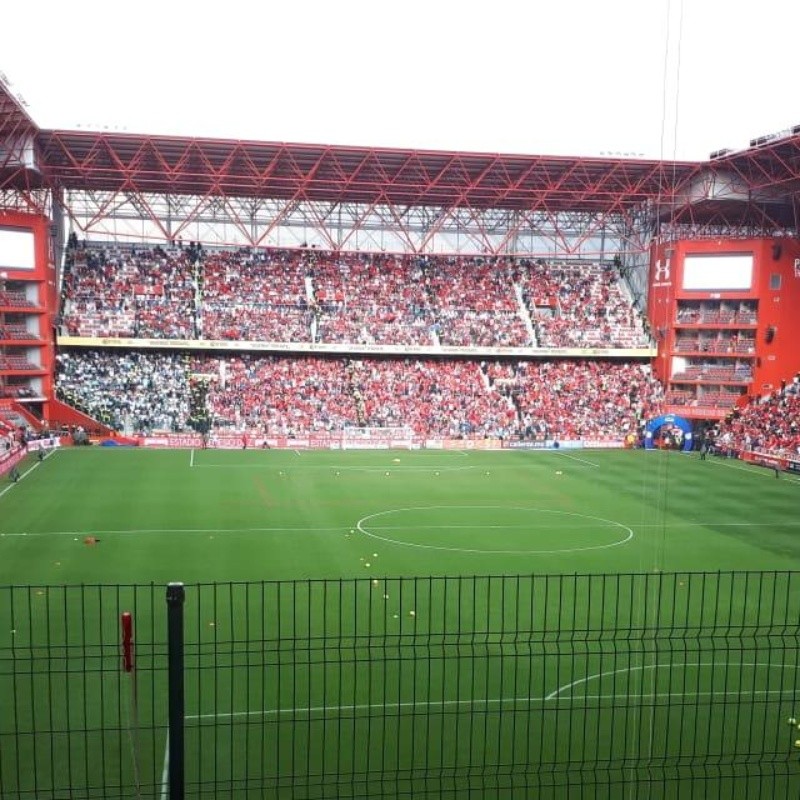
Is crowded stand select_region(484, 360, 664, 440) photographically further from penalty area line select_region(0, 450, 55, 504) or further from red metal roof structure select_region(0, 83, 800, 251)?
penalty area line select_region(0, 450, 55, 504)

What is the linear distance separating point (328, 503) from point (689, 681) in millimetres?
17071

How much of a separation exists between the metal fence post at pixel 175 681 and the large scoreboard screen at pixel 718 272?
49.3 m

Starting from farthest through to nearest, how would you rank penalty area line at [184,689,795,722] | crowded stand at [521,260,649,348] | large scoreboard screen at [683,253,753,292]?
1. crowded stand at [521,260,649,348]
2. large scoreboard screen at [683,253,753,292]
3. penalty area line at [184,689,795,722]

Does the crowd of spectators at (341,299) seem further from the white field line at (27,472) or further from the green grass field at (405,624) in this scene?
the white field line at (27,472)

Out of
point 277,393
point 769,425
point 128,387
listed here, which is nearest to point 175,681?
point 277,393

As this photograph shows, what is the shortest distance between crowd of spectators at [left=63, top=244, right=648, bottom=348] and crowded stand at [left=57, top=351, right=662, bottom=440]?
1599 mm

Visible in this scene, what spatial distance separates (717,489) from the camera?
3325 centimetres

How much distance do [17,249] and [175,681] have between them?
145 ft

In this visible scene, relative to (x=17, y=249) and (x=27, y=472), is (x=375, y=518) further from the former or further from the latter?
(x=17, y=249)

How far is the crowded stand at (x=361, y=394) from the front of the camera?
4722 centimetres

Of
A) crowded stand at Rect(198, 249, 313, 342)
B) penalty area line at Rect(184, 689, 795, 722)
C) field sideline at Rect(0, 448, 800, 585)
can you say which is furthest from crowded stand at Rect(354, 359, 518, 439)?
penalty area line at Rect(184, 689, 795, 722)

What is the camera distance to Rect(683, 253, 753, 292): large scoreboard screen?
164 ft

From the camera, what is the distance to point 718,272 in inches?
1988

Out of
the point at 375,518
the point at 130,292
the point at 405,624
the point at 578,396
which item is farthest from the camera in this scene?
the point at 130,292
